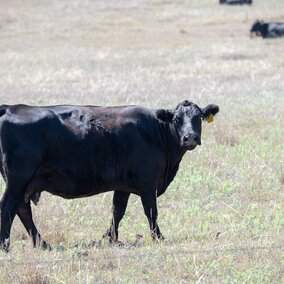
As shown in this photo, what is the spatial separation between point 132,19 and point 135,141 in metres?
43.7

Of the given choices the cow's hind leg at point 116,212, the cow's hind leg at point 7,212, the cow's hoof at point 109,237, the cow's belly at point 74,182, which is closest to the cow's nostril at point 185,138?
the cow's belly at point 74,182

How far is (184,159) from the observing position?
14477mm

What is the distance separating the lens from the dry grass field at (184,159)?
8375 mm

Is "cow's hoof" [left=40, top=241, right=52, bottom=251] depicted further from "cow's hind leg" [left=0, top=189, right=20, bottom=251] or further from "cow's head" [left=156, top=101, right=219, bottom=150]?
"cow's head" [left=156, top=101, right=219, bottom=150]

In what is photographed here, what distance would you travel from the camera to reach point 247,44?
129ft

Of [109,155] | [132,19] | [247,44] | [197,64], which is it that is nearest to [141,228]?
[109,155]

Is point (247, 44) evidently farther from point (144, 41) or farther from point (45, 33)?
point (45, 33)

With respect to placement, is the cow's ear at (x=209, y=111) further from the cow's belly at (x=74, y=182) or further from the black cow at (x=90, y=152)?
the cow's belly at (x=74, y=182)

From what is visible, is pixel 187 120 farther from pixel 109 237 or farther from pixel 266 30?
pixel 266 30

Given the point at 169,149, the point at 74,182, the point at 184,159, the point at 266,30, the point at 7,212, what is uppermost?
the point at 169,149

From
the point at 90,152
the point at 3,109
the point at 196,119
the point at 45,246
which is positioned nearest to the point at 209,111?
the point at 196,119

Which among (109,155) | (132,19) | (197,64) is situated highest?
(109,155)

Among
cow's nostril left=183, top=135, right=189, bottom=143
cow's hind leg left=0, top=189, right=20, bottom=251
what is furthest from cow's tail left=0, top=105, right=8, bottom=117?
cow's nostril left=183, top=135, right=189, bottom=143

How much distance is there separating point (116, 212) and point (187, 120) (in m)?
1.26
